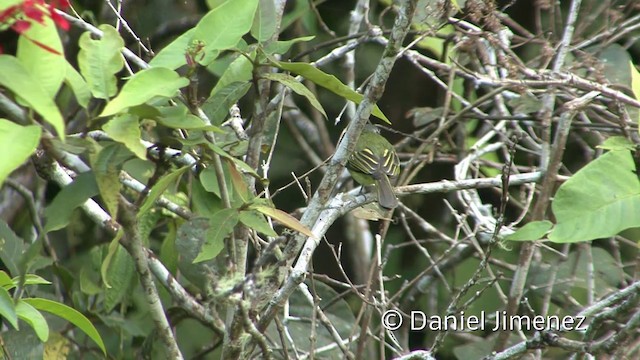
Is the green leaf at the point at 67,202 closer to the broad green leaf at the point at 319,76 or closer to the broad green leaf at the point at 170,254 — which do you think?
the broad green leaf at the point at 319,76

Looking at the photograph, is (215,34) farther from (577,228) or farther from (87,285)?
(87,285)

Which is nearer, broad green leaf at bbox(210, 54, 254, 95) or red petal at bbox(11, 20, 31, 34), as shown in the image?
red petal at bbox(11, 20, 31, 34)

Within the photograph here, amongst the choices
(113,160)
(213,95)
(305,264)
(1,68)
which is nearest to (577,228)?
(305,264)

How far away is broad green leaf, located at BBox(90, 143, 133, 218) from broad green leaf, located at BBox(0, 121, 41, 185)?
7.1 inches

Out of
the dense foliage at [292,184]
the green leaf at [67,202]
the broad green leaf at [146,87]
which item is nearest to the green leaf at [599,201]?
the dense foliage at [292,184]

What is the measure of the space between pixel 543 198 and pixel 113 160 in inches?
67.3

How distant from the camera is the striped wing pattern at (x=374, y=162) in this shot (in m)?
3.80

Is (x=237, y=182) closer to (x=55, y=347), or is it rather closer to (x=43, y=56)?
(x=43, y=56)

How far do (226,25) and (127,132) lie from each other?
0.45m

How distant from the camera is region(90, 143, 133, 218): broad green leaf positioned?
5.70ft

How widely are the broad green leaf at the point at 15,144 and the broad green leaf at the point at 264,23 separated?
2.49ft

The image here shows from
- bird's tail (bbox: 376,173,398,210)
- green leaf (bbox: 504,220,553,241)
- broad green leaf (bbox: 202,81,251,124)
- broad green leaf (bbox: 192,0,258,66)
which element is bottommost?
bird's tail (bbox: 376,173,398,210)

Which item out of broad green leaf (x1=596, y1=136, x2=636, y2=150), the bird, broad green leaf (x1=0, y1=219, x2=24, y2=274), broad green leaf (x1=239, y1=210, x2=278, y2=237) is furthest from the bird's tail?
Result: broad green leaf (x1=0, y1=219, x2=24, y2=274)

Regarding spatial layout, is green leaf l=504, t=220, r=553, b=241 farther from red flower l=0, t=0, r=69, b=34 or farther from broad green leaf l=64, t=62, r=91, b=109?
red flower l=0, t=0, r=69, b=34
